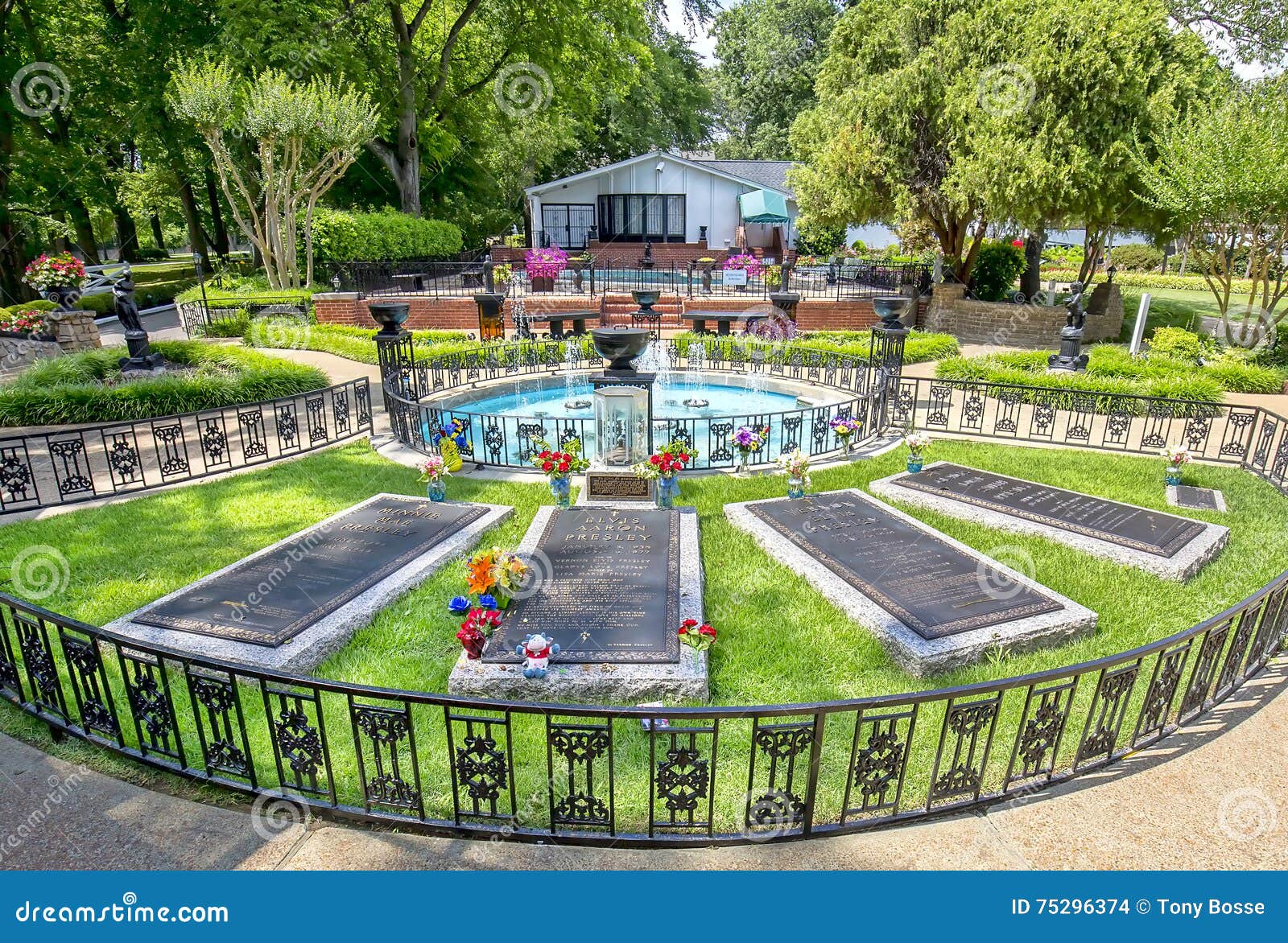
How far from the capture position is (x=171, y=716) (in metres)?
4.39

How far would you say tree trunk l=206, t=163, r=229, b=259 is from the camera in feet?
110

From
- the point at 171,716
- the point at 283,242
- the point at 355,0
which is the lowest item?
the point at 171,716

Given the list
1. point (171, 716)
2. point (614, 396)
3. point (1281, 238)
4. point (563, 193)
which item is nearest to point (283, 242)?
point (563, 193)

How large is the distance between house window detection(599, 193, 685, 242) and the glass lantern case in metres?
29.8

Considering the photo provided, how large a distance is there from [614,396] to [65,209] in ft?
103

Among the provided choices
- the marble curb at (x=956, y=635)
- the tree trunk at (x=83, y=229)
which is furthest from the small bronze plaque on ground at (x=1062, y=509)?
the tree trunk at (x=83, y=229)

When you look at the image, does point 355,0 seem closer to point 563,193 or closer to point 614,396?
point 563,193

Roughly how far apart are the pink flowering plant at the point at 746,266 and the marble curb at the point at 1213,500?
64.2ft

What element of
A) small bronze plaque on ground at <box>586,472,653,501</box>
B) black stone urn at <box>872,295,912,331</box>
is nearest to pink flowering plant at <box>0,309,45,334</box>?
small bronze plaque on ground at <box>586,472,653,501</box>

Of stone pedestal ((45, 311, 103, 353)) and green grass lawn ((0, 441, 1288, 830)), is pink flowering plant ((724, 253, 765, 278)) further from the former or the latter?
stone pedestal ((45, 311, 103, 353))

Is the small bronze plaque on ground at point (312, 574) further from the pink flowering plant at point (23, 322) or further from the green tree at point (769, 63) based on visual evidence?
the green tree at point (769, 63)

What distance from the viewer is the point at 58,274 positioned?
726 inches

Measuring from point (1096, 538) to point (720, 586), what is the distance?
13.9ft

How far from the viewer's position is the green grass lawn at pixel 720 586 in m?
5.00
